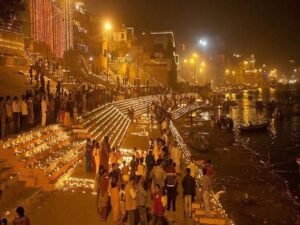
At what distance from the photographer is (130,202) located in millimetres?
11953

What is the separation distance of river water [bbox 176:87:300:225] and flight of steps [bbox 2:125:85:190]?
24.9 ft

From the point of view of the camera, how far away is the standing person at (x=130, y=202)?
38.8ft

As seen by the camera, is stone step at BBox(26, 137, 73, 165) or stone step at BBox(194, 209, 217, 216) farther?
stone step at BBox(26, 137, 73, 165)

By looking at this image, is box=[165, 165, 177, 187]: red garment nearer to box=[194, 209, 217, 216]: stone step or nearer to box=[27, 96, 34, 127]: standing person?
box=[194, 209, 217, 216]: stone step

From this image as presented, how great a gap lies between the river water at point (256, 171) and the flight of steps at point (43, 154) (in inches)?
299

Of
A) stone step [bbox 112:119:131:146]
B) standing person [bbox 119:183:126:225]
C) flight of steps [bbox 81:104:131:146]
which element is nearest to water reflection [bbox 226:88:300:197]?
stone step [bbox 112:119:131:146]

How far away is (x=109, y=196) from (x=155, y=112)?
28.1 metres

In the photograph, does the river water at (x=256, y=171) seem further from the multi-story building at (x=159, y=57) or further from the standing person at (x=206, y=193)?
the multi-story building at (x=159, y=57)

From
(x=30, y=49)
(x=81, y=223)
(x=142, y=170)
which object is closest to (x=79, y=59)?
(x=30, y=49)

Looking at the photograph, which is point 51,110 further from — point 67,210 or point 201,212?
point 201,212

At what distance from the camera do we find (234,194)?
21359 millimetres

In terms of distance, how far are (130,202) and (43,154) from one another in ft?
17.8

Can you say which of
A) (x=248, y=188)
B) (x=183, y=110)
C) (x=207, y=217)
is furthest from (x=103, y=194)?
(x=183, y=110)

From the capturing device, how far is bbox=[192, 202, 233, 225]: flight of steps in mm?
13383
